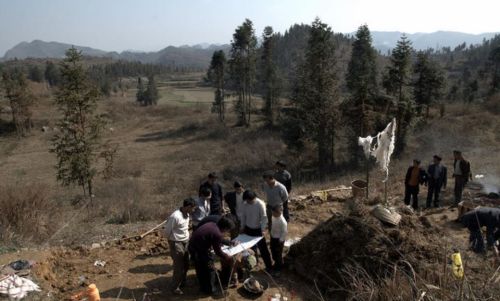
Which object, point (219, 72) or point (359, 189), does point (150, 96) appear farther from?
point (359, 189)

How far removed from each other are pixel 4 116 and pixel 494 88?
5565 cm

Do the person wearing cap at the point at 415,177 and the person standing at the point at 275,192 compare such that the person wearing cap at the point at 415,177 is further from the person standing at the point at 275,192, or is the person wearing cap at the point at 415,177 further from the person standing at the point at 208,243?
the person standing at the point at 208,243

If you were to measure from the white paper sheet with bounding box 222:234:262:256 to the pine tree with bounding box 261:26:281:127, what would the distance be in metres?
32.6

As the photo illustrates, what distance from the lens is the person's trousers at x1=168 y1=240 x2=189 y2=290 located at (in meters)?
6.75

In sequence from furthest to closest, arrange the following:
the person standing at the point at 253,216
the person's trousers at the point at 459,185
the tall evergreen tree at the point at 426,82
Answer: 1. the tall evergreen tree at the point at 426,82
2. the person's trousers at the point at 459,185
3. the person standing at the point at 253,216

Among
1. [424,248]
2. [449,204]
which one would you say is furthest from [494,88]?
[424,248]

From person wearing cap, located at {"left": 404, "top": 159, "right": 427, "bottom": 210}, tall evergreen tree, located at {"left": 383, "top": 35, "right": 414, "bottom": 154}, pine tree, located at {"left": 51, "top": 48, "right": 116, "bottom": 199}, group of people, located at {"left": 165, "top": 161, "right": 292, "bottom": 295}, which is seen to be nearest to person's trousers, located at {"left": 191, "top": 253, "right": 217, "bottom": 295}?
group of people, located at {"left": 165, "top": 161, "right": 292, "bottom": 295}

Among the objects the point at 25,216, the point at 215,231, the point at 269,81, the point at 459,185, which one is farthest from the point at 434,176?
the point at 269,81

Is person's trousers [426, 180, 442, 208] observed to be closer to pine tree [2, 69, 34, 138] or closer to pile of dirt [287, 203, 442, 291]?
pile of dirt [287, 203, 442, 291]

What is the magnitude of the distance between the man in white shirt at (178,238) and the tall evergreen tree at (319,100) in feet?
60.1

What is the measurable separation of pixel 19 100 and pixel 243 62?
24027mm

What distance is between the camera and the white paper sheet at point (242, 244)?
21.4 ft

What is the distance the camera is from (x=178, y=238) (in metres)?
6.75

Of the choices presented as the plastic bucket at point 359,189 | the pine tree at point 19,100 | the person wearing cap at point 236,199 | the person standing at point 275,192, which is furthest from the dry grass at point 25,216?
the pine tree at point 19,100
